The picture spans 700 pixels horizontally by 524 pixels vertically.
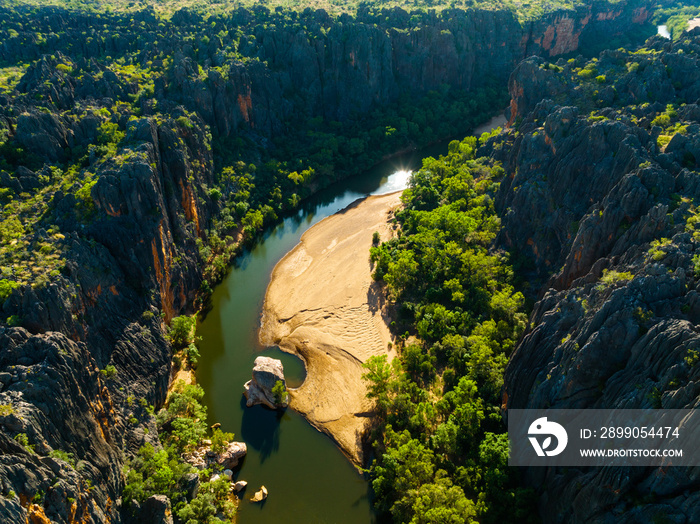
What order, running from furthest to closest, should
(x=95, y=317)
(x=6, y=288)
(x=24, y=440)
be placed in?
(x=95, y=317)
(x=6, y=288)
(x=24, y=440)

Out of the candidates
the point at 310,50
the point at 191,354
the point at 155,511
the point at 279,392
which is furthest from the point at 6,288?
the point at 310,50

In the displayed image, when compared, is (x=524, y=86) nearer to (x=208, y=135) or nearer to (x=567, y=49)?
(x=208, y=135)

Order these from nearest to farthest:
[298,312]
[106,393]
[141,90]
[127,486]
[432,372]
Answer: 1. [127,486]
2. [106,393]
3. [432,372]
4. [298,312]
5. [141,90]

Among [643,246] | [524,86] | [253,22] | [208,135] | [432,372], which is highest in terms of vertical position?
[253,22]

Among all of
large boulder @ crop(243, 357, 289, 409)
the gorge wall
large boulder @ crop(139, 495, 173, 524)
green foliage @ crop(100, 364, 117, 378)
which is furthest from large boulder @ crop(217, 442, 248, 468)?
green foliage @ crop(100, 364, 117, 378)

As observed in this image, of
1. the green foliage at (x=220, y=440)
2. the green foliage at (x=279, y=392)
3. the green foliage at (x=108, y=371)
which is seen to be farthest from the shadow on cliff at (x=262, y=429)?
the green foliage at (x=108, y=371)

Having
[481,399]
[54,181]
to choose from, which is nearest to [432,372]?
[481,399]

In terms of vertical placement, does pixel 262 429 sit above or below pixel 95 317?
below

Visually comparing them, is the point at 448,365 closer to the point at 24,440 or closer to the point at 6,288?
the point at 24,440
